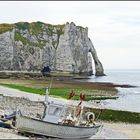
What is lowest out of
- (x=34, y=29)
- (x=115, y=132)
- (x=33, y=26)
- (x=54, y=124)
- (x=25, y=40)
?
(x=115, y=132)

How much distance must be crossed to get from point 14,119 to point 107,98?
32107 mm

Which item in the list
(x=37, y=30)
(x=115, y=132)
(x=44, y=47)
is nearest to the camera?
(x=115, y=132)

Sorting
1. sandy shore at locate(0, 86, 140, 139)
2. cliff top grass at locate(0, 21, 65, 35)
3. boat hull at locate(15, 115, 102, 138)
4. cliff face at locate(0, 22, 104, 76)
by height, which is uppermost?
cliff top grass at locate(0, 21, 65, 35)

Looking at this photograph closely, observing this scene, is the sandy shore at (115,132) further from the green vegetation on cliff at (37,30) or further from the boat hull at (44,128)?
the green vegetation on cliff at (37,30)

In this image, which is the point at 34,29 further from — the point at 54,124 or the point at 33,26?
the point at 54,124

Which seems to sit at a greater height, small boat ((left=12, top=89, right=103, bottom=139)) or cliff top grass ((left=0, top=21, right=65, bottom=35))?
cliff top grass ((left=0, top=21, right=65, bottom=35))

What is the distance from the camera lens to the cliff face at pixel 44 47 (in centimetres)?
12838

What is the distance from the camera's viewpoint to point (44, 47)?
138000mm

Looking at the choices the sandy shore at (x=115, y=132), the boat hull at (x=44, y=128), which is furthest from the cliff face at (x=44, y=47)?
the boat hull at (x=44, y=128)

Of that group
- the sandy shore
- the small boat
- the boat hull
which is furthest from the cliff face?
the boat hull

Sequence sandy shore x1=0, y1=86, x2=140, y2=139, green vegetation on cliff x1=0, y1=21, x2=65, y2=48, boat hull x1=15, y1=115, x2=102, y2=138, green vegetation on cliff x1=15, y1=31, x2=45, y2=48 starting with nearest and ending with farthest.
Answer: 1. boat hull x1=15, y1=115, x2=102, y2=138
2. sandy shore x1=0, y1=86, x2=140, y2=139
3. green vegetation on cliff x1=15, y1=31, x2=45, y2=48
4. green vegetation on cliff x1=0, y1=21, x2=65, y2=48

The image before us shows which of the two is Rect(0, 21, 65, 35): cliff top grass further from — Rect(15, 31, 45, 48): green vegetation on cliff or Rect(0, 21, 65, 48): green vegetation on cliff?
Rect(15, 31, 45, 48): green vegetation on cliff

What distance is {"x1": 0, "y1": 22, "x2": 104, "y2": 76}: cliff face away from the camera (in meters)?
128

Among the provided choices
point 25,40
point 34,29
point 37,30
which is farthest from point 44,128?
point 37,30
